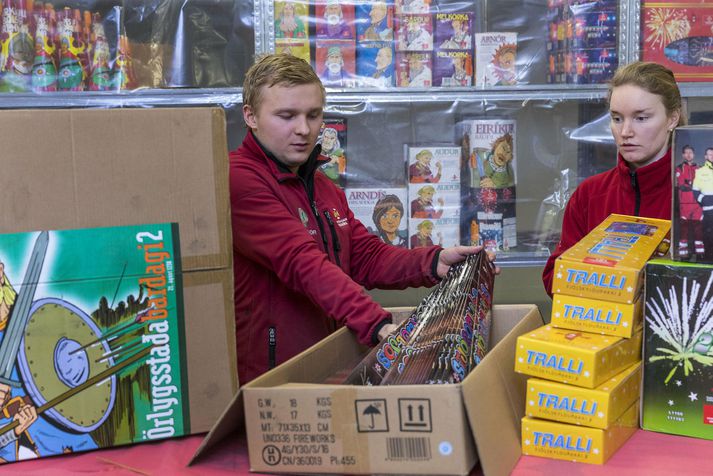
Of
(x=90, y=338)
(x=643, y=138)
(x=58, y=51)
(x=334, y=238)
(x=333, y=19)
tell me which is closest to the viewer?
(x=90, y=338)

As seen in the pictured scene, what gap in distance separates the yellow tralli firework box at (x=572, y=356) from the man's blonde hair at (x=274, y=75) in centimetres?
83

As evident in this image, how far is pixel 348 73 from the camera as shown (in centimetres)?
303

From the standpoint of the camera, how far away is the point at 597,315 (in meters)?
1.38

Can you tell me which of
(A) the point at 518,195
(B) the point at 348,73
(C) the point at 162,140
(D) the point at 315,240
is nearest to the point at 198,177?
(C) the point at 162,140

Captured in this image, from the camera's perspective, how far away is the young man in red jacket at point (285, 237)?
67.9 inches

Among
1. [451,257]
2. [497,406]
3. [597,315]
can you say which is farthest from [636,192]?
[497,406]

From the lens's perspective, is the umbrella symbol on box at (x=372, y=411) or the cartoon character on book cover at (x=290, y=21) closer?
the umbrella symbol on box at (x=372, y=411)

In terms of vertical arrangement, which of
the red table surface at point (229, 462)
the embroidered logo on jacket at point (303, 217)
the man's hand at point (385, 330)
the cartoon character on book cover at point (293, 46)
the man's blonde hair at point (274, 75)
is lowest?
the red table surface at point (229, 462)

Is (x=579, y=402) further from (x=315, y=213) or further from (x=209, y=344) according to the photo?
(x=315, y=213)

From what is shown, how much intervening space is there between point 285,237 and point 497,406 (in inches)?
25.6

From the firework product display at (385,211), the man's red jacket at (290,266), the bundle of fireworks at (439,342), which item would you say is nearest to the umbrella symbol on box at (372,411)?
the bundle of fireworks at (439,342)

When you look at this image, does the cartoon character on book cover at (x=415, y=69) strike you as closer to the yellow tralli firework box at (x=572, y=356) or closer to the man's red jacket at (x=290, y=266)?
the man's red jacket at (x=290, y=266)

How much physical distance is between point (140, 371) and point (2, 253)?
28 cm

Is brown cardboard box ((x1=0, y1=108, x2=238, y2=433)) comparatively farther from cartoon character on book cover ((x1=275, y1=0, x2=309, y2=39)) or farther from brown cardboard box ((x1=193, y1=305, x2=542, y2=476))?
cartoon character on book cover ((x1=275, y1=0, x2=309, y2=39))
